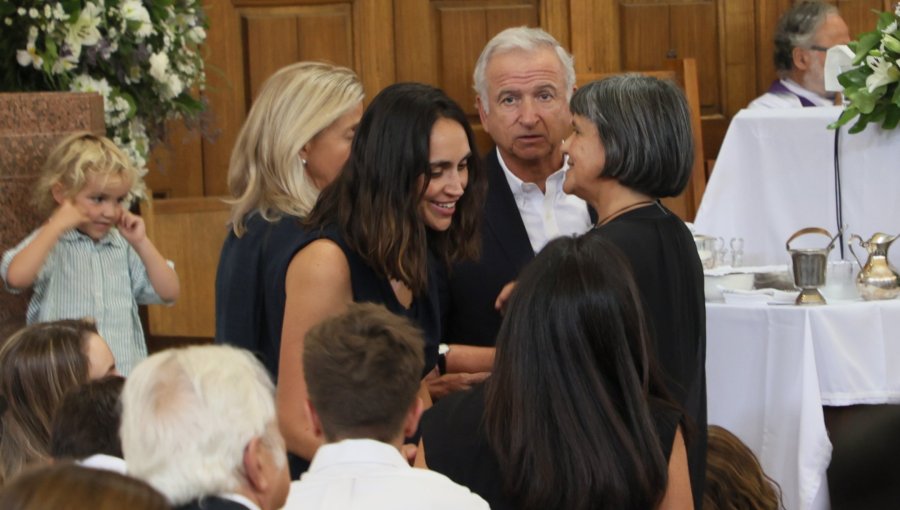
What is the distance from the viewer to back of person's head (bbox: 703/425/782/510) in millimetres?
3008

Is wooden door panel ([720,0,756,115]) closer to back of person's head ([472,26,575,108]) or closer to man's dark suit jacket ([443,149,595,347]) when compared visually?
back of person's head ([472,26,575,108])

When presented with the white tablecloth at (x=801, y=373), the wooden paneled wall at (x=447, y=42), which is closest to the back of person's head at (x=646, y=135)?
the white tablecloth at (x=801, y=373)

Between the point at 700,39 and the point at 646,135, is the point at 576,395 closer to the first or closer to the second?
the point at 646,135

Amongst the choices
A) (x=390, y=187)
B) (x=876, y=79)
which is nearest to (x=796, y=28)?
(x=876, y=79)

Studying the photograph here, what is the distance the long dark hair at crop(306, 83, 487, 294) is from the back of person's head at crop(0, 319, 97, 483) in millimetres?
499

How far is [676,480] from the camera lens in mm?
2166

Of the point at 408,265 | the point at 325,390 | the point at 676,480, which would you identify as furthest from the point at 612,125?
the point at 325,390

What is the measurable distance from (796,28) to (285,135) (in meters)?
3.91

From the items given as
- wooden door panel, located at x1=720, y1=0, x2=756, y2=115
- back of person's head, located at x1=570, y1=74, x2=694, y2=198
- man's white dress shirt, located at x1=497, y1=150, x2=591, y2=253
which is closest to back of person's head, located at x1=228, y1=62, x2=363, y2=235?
back of person's head, located at x1=570, y1=74, x2=694, y2=198

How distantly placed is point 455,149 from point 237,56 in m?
3.51

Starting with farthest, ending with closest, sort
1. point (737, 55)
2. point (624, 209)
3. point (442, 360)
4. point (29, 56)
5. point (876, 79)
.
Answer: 1. point (737, 55)
2. point (876, 79)
3. point (29, 56)
4. point (442, 360)
5. point (624, 209)

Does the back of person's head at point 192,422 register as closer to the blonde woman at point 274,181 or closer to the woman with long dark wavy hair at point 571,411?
the woman with long dark wavy hair at point 571,411

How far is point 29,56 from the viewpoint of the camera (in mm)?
4012

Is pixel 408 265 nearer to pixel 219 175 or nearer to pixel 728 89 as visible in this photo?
pixel 219 175
